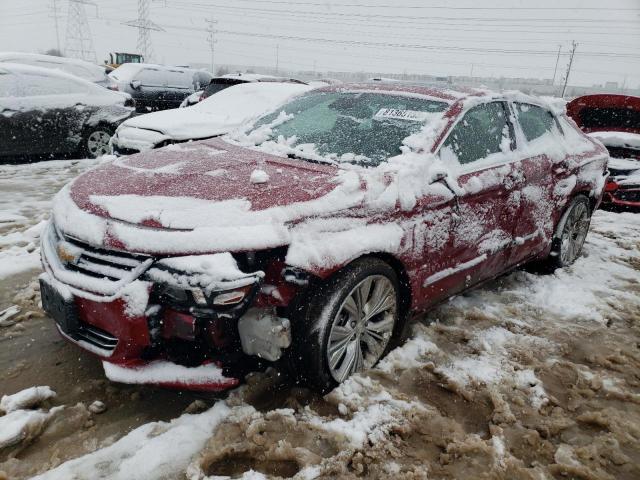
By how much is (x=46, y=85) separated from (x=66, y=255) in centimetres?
643

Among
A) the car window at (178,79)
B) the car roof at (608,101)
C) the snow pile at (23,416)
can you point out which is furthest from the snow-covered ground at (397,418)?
the car window at (178,79)

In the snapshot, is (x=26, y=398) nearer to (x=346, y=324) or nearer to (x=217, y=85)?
(x=346, y=324)

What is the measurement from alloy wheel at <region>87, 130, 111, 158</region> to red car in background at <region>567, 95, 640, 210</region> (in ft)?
23.3

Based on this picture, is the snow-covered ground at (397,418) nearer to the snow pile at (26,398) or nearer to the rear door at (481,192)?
the snow pile at (26,398)

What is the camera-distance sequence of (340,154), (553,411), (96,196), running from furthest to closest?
(340,154)
(553,411)
(96,196)

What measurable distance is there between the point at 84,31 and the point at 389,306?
217ft

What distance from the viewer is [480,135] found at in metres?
3.43

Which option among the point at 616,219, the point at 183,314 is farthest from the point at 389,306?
the point at 616,219

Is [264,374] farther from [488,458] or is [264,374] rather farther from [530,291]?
[530,291]

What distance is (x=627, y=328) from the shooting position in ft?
12.1

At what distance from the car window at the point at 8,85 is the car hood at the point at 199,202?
5.52 meters

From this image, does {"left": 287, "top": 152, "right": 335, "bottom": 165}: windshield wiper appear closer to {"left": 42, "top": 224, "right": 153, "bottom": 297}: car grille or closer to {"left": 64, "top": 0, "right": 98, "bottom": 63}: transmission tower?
{"left": 42, "top": 224, "right": 153, "bottom": 297}: car grille

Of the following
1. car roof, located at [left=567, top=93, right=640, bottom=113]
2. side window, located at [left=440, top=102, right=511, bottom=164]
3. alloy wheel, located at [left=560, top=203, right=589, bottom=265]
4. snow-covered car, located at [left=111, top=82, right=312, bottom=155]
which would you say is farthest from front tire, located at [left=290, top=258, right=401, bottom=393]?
car roof, located at [left=567, top=93, right=640, bottom=113]

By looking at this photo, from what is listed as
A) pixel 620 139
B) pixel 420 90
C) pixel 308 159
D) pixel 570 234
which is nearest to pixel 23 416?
pixel 308 159
